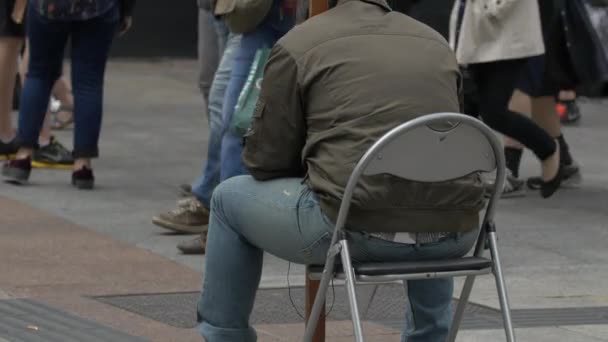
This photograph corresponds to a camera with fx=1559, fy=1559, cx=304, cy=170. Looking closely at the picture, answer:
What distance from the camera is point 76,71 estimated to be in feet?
28.1

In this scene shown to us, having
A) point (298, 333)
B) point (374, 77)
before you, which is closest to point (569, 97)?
point (298, 333)

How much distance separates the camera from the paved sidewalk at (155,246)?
18.8 feet

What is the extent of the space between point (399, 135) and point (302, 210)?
415 millimetres

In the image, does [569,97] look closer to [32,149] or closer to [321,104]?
[32,149]

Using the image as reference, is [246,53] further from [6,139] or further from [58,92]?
[58,92]

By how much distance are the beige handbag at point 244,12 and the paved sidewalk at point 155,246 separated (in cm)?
105

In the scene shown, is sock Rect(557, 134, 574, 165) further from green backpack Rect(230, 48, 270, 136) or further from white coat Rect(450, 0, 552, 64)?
green backpack Rect(230, 48, 270, 136)

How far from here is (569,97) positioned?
11.7 m

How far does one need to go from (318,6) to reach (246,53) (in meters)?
2.14

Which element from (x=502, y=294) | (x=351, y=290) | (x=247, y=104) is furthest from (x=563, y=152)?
(x=351, y=290)

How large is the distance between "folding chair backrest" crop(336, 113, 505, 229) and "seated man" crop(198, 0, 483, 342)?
0.13 feet

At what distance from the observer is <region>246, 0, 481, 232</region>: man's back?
13.8 ft

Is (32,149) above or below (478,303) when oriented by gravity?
below

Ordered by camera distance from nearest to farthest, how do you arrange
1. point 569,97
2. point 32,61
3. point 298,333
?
point 298,333
point 32,61
point 569,97
